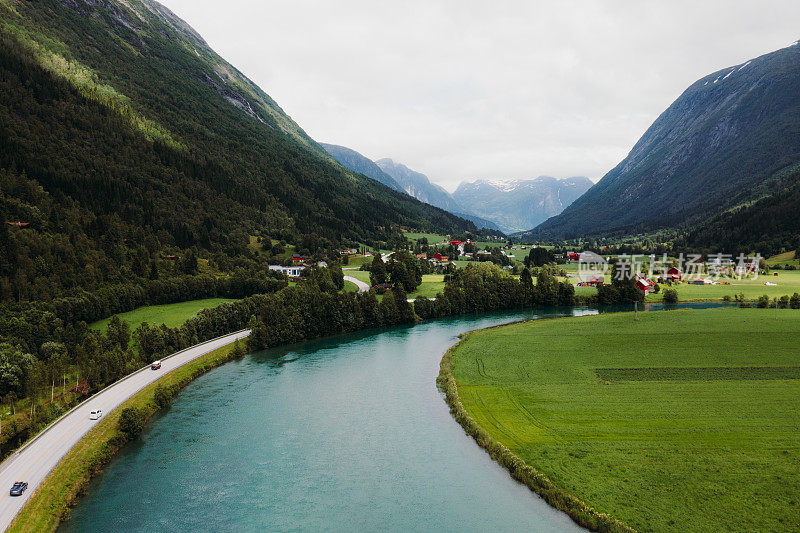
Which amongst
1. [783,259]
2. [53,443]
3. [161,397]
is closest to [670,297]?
[783,259]

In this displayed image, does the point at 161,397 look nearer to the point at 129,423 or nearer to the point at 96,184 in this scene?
the point at 129,423

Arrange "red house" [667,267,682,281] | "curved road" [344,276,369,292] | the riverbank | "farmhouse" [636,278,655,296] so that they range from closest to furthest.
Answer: the riverbank → "farmhouse" [636,278,655,296] → "curved road" [344,276,369,292] → "red house" [667,267,682,281]

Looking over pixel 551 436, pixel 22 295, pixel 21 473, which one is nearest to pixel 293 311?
pixel 22 295

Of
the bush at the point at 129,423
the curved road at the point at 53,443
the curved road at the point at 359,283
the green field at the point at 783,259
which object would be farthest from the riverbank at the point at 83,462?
the green field at the point at 783,259

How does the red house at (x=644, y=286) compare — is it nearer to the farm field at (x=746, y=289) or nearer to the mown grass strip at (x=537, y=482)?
the farm field at (x=746, y=289)

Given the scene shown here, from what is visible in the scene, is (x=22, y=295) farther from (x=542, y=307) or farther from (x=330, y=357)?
(x=542, y=307)

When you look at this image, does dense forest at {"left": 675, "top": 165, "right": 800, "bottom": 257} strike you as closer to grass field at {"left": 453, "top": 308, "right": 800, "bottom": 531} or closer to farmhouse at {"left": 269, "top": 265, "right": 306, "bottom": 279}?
grass field at {"left": 453, "top": 308, "right": 800, "bottom": 531}

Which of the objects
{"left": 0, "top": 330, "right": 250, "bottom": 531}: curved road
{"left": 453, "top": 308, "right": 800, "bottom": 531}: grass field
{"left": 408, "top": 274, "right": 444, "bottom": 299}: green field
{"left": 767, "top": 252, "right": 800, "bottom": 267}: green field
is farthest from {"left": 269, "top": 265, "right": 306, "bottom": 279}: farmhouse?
{"left": 767, "top": 252, "right": 800, "bottom": 267}: green field
